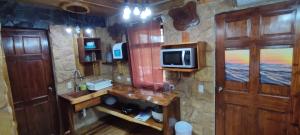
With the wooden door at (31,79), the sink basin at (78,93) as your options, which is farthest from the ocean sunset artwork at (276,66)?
the wooden door at (31,79)

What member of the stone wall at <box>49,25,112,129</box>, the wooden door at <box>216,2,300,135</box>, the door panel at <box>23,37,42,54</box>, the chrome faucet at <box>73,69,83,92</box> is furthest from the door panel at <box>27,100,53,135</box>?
the wooden door at <box>216,2,300,135</box>

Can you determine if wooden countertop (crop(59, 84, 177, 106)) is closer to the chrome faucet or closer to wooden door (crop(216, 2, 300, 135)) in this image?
the chrome faucet

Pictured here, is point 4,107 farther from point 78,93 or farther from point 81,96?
point 78,93

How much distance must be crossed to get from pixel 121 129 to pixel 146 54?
1649mm

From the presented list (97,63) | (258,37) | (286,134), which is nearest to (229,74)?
(258,37)

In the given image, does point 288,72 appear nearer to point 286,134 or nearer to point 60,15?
point 286,134

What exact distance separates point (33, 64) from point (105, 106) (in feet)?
5.01

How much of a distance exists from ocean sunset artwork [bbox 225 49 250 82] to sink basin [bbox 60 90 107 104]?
2348mm

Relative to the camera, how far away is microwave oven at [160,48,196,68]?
90.8 inches

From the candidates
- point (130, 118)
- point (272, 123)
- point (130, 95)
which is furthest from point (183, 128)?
point (272, 123)

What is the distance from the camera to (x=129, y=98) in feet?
9.65

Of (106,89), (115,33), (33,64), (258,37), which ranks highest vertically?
(115,33)

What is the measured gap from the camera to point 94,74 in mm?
3668

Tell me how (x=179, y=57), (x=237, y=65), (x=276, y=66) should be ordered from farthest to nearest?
(x=179, y=57)
(x=237, y=65)
(x=276, y=66)
